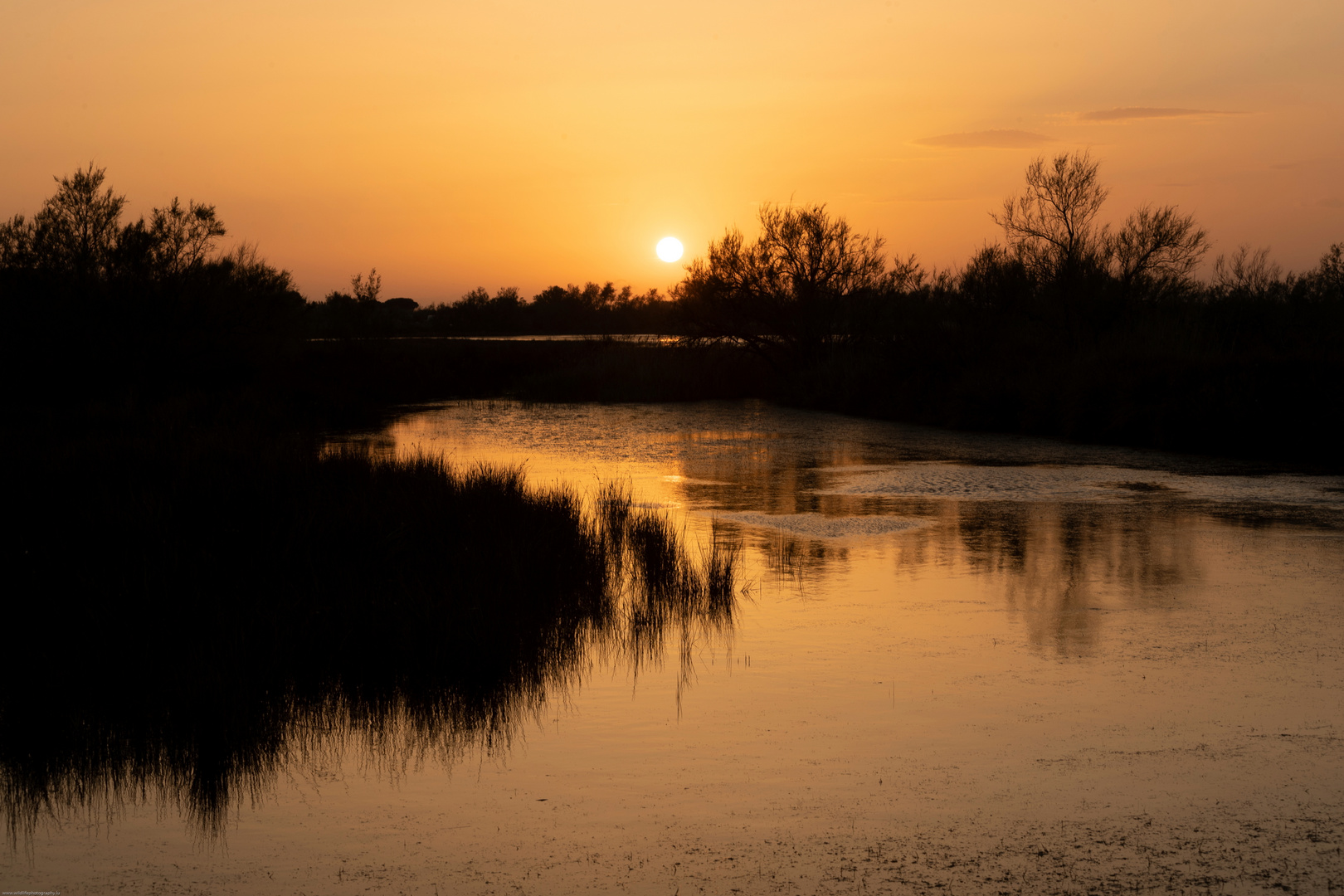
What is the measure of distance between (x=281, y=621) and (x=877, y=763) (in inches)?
153

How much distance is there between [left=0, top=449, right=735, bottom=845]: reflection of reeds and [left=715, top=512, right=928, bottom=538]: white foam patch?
149 cm

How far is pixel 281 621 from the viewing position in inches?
276

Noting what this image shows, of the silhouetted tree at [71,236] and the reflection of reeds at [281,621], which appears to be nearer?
the reflection of reeds at [281,621]

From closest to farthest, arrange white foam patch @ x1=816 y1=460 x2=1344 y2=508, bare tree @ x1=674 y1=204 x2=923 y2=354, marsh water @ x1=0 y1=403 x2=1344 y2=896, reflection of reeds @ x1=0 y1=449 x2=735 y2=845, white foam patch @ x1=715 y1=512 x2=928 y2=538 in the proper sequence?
1. marsh water @ x1=0 y1=403 x2=1344 y2=896
2. reflection of reeds @ x1=0 y1=449 x2=735 y2=845
3. white foam patch @ x1=715 y1=512 x2=928 y2=538
4. white foam patch @ x1=816 y1=460 x2=1344 y2=508
5. bare tree @ x1=674 y1=204 x2=923 y2=354

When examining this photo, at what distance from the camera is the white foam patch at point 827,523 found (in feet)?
40.6

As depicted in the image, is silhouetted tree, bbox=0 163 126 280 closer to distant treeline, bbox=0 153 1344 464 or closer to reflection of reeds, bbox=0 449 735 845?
distant treeline, bbox=0 153 1344 464

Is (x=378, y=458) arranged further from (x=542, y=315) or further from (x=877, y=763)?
(x=542, y=315)

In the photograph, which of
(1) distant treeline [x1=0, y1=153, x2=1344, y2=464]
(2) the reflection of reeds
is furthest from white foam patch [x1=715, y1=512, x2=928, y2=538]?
(1) distant treeline [x1=0, y1=153, x2=1344, y2=464]

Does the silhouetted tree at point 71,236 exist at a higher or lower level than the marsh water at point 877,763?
higher

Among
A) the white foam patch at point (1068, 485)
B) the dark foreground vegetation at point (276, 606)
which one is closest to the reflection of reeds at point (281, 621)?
the dark foreground vegetation at point (276, 606)

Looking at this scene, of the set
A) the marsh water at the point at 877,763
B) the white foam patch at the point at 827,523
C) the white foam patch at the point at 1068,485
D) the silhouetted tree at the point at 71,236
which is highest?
the silhouetted tree at the point at 71,236

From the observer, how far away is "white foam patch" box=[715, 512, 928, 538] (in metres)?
12.4

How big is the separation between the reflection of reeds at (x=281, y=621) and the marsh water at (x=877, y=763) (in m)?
0.19

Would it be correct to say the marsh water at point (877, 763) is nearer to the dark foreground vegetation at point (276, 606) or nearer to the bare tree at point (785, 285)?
the dark foreground vegetation at point (276, 606)
